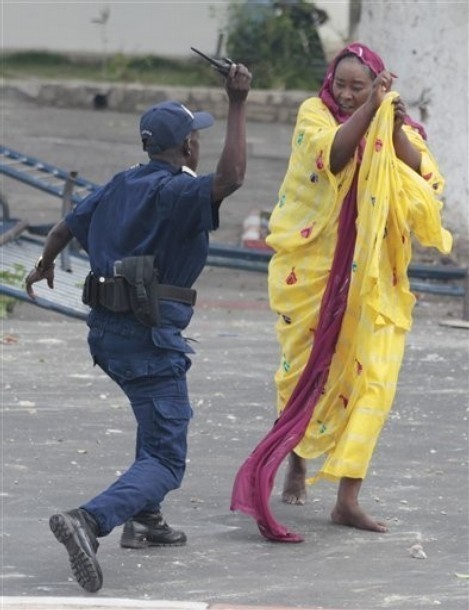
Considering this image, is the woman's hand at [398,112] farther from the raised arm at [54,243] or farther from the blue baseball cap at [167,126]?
the raised arm at [54,243]

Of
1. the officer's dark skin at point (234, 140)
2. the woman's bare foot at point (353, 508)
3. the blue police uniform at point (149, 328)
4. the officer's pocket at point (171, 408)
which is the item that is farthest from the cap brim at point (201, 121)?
the woman's bare foot at point (353, 508)

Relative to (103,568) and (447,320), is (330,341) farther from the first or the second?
(447,320)

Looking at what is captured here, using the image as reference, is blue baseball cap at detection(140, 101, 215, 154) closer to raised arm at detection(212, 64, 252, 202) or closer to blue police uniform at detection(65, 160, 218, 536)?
blue police uniform at detection(65, 160, 218, 536)

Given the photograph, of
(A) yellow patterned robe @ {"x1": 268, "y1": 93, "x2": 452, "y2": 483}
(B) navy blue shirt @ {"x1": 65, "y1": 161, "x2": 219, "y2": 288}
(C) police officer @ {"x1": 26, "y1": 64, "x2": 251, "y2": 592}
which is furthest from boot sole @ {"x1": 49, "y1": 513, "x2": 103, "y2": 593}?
(A) yellow patterned robe @ {"x1": 268, "y1": 93, "x2": 452, "y2": 483}

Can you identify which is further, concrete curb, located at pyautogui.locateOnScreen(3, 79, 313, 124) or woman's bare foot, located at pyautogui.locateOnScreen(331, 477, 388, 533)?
concrete curb, located at pyautogui.locateOnScreen(3, 79, 313, 124)

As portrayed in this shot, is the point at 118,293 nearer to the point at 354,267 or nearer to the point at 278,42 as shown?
the point at 354,267

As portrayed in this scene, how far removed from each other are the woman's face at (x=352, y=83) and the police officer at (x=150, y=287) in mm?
787

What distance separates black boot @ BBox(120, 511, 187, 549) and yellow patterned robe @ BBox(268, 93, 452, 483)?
67cm

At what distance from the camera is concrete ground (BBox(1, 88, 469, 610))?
589 centimetres

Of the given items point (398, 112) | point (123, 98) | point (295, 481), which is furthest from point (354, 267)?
point (123, 98)

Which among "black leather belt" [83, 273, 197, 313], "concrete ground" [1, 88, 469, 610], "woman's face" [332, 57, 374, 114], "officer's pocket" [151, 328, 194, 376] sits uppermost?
"woman's face" [332, 57, 374, 114]

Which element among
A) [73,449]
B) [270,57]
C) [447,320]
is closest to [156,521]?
[73,449]

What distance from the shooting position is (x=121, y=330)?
19.9ft

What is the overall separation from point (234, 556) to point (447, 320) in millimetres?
6239
